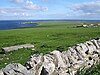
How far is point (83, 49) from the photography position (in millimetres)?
22578

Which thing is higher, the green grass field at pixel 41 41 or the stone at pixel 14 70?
the stone at pixel 14 70

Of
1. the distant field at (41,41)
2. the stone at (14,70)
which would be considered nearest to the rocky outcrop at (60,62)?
the stone at (14,70)

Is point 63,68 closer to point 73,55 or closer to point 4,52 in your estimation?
point 73,55

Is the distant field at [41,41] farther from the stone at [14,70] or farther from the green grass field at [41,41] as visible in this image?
the stone at [14,70]

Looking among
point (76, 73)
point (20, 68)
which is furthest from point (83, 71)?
point (20, 68)

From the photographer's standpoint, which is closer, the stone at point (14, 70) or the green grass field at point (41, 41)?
the stone at point (14, 70)

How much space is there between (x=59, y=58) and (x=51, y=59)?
751 mm

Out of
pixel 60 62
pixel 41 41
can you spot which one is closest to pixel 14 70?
pixel 60 62

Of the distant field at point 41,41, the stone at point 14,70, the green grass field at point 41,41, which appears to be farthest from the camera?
the distant field at point 41,41

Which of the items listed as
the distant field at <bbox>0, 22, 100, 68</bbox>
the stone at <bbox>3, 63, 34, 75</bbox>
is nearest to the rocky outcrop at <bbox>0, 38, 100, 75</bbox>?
the stone at <bbox>3, 63, 34, 75</bbox>

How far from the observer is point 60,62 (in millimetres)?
18812

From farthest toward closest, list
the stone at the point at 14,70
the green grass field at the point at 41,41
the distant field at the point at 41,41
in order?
the distant field at the point at 41,41 < the green grass field at the point at 41,41 < the stone at the point at 14,70

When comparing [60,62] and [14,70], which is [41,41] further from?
[14,70]

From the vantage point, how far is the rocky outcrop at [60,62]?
1536 centimetres
